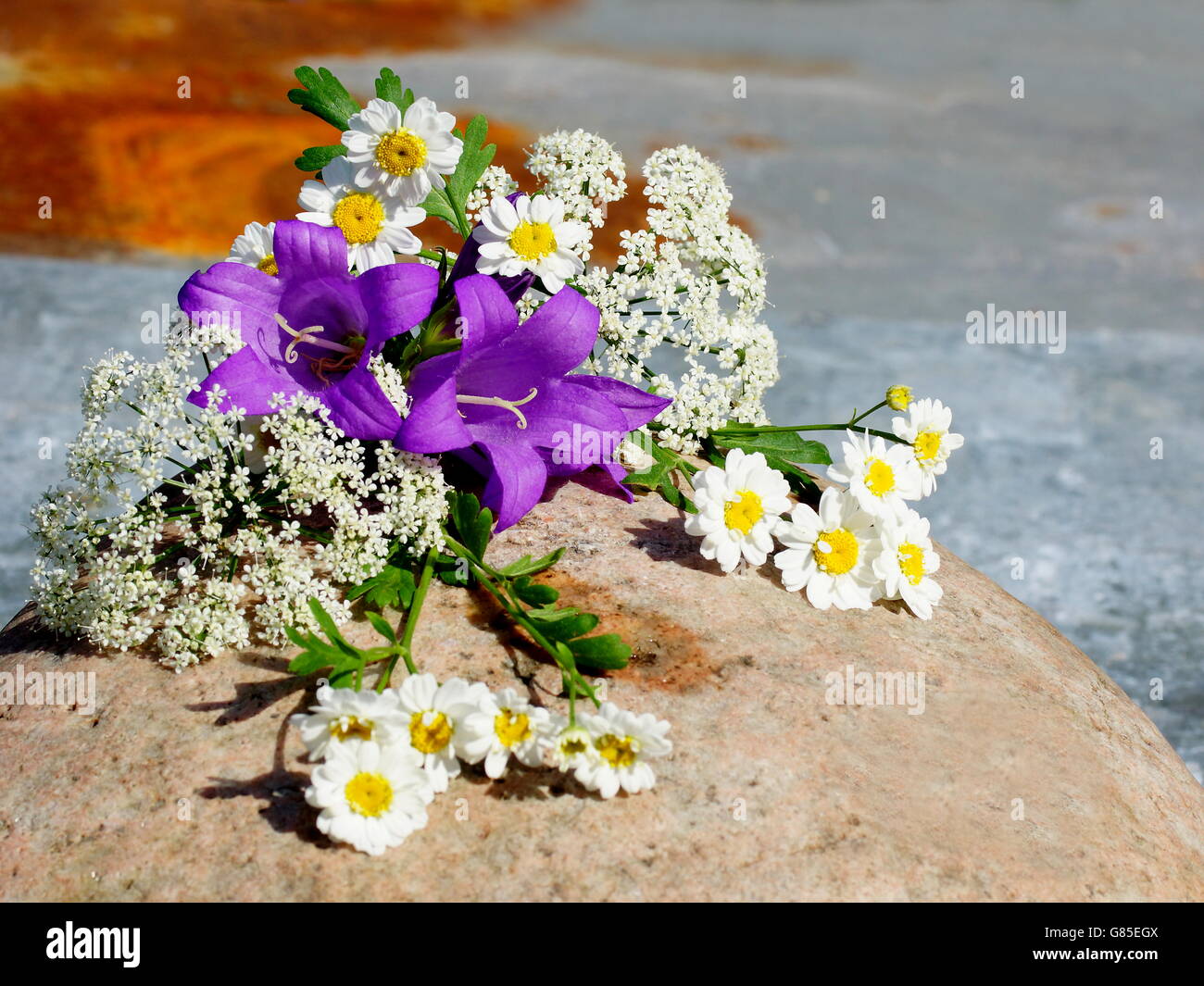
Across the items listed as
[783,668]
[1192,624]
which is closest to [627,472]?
[783,668]

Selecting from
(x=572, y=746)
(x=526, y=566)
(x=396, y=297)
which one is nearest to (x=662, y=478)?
(x=526, y=566)

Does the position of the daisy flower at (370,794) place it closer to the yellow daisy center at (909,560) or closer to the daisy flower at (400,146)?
the yellow daisy center at (909,560)

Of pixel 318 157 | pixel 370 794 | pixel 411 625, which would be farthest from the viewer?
pixel 318 157

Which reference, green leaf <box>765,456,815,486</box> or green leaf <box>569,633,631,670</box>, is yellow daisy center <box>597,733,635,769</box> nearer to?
green leaf <box>569,633,631,670</box>

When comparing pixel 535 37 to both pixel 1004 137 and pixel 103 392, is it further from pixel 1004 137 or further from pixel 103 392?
pixel 103 392

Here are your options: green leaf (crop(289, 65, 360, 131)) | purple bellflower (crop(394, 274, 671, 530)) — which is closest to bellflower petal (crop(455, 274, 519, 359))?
purple bellflower (crop(394, 274, 671, 530))

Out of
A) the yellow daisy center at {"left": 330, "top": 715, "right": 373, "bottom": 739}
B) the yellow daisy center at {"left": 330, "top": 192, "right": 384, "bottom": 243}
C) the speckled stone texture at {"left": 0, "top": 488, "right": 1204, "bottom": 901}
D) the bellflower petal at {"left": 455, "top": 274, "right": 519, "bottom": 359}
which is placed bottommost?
the speckled stone texture at {"left": 0, "top": 488, "right": 1204, "bottom": 901}

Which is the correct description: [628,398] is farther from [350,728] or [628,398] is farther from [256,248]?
[350,728]
